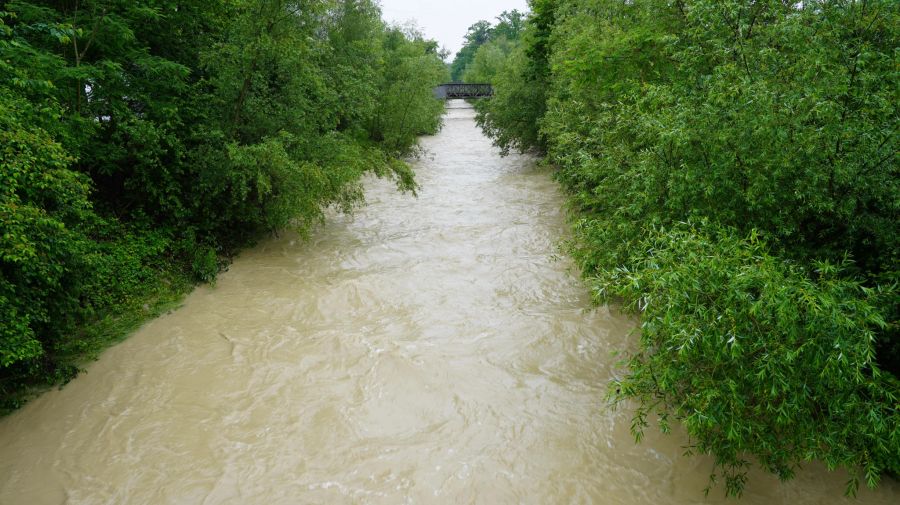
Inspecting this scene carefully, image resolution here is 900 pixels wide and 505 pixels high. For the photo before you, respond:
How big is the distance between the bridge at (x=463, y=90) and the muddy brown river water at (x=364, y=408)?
42287mm

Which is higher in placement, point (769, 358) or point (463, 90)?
point (463, 90)

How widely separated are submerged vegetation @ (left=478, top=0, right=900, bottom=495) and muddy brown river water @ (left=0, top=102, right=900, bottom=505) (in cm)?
121

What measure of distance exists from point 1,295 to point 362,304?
6176 mm

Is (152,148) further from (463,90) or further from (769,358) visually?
(463,90)

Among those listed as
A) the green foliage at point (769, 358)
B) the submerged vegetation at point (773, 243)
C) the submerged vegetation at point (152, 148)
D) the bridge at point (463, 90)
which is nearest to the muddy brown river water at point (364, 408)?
the submerged vegetation at point (152, 148)

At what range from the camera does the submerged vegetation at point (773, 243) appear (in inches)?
194

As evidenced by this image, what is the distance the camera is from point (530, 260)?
13.7 metres

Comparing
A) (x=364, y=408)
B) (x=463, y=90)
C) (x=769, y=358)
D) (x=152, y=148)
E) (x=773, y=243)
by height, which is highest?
(x=463, y=90)

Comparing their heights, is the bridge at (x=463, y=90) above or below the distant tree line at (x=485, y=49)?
below

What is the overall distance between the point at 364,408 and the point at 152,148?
7.59 meters

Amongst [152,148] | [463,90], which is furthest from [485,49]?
[152,148]

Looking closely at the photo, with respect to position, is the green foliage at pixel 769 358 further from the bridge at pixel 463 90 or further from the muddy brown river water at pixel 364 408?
the bridge at pixel 463 90

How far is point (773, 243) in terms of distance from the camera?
20.9 feet

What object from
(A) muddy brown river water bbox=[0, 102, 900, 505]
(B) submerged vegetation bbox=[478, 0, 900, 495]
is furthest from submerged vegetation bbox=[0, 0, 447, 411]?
(B) submerged vegetation bbox=[478, 0, 900, 495]
